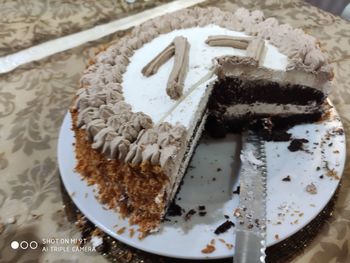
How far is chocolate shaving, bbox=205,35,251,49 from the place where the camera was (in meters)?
2.05

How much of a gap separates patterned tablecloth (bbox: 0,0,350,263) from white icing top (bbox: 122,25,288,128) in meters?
0.55

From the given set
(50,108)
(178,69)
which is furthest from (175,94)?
(50,108)

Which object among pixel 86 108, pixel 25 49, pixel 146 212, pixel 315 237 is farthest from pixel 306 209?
pixel 25 49

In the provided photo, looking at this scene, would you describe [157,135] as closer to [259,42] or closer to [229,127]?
[229,127]

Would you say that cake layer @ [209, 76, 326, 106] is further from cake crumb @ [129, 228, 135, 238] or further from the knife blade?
cake crumb @ [129, 228, 135, 238]

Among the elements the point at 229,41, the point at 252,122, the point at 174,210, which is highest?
the point at 229,41

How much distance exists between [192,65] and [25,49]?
1.36 m

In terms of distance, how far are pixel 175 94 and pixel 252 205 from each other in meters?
0.57

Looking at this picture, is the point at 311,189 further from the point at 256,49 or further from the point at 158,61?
the point at 158,61

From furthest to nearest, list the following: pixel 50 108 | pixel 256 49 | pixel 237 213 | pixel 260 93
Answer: pixel 50 108 < pixel 260 93 < pixel 256 49 < pixel 237 213

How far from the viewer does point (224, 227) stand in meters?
1.58

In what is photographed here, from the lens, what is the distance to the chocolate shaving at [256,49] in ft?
6.45

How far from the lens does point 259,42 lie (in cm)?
205

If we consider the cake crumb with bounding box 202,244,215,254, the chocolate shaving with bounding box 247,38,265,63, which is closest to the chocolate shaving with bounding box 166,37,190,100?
the chocolate shaving with bounding box 247,38,265,63
